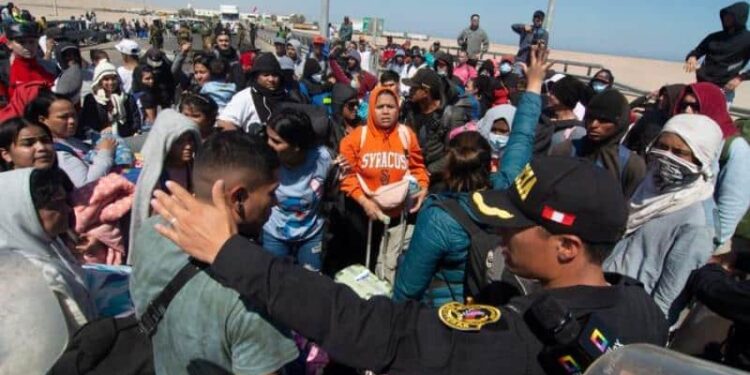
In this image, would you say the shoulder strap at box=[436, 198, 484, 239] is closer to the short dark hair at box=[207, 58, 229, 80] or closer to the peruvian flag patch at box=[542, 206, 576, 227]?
the peruvian flag patch at box=[542, 206, 576, 227]

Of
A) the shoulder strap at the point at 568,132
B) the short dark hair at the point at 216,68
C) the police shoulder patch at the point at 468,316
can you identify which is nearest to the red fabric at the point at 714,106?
the shoulder strap at the point at 568,132

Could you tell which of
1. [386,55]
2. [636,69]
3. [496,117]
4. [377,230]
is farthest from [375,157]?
[636,69]

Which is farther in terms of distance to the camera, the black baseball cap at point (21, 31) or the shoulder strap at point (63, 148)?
the black baseball cap at point (21, 31)

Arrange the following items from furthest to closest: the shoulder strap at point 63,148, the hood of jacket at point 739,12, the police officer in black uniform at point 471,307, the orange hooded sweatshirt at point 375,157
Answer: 1. the hood of jacket at point 739,12
2. the orange hooded sweatshirt at point 375,157
3. the shoulder strap at point 63,148
4. the police officer in black uniform at point 471,307

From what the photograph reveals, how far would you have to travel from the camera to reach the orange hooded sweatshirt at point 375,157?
4.05 metres

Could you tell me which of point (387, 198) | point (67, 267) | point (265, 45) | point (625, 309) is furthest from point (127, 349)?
point (265, 45)

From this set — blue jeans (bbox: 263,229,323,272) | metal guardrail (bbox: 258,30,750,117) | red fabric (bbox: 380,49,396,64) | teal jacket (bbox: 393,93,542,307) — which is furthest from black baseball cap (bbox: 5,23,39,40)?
red fabric (bbox: 380,49,396,64)

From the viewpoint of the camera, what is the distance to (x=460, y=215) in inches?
88.7

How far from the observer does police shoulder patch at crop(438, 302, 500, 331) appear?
124 centimetres

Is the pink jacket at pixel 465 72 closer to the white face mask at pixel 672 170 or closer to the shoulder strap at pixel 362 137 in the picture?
the shoulder strap at pixel 362 137

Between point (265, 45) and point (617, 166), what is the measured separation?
2088 cm

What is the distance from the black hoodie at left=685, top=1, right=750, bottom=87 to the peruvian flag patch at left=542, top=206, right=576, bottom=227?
6737 millimetres

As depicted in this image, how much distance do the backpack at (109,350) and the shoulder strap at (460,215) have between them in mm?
1372

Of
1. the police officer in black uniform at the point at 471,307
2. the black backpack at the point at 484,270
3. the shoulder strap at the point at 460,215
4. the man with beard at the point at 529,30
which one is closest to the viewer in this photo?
the police officer in black uniform at the point at 471,307
